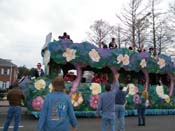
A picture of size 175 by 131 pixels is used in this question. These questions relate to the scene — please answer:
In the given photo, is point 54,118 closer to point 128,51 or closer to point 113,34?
point 128,51

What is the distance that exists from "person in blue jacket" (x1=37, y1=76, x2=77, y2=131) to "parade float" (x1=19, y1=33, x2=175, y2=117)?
1178 centimetres

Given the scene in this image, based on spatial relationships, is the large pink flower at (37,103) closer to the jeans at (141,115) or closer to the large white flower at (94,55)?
the large white flower at (94,55)

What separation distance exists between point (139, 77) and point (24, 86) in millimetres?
7938

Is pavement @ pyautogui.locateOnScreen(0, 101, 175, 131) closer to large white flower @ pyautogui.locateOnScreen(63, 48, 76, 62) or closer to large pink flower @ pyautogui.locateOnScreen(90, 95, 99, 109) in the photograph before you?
large pink flower @ pyautogui.locateOnScreen(90, 95, 99, 109)

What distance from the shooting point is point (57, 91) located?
600 cm

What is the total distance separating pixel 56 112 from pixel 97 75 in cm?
1537

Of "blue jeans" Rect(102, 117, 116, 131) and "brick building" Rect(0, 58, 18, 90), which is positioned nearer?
"blue jeans" Rect(102, 117, 116, 131)

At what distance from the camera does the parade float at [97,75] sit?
59.6 ft

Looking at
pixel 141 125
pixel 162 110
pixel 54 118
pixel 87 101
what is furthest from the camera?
pixel 162 110

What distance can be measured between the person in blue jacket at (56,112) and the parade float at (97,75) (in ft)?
38.7

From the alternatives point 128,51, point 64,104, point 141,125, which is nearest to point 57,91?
point 64,104

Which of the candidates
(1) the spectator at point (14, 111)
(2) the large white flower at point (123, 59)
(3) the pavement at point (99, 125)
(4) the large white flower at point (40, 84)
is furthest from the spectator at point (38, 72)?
(1) the spectator at point (14, 111)

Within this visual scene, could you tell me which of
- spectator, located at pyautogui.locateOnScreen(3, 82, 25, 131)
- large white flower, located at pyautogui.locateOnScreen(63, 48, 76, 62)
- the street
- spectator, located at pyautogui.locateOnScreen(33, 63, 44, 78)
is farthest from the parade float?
spectator, located at pyautogui.locateOnScreen(3, 82, 25, 131)

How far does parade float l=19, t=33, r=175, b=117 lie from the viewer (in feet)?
59.6
